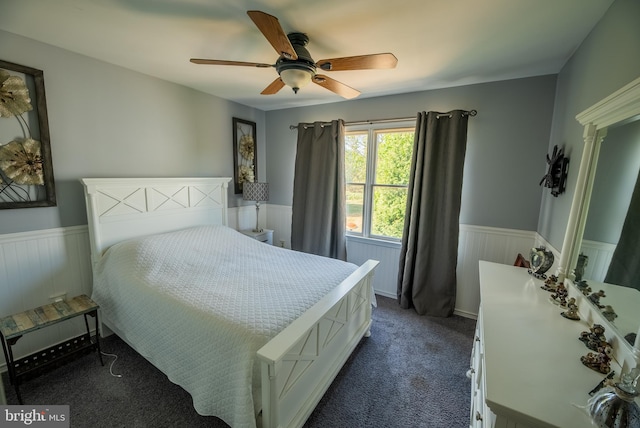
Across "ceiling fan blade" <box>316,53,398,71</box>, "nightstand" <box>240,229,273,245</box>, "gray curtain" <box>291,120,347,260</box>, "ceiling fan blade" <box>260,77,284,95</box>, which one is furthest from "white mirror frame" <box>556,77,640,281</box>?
"nightstand" <box>240,229,273,245</box>

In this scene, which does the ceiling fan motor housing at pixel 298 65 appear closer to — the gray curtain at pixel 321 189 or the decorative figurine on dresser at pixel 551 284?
the gray curtain at pixel 321 189

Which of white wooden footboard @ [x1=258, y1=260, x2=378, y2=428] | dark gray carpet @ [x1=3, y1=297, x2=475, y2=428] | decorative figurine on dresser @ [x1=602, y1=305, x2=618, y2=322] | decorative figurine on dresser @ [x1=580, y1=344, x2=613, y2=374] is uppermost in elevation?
decorative figurine on dresser @ [x1=602, y1=305, x2=618, y2=322]

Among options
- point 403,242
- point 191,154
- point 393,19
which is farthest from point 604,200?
point 191,154

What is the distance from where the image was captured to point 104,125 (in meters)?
2.22

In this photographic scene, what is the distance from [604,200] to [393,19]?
4.73ft

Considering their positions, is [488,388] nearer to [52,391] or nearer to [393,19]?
[393,19]

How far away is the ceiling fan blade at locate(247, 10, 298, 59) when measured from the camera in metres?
1.11

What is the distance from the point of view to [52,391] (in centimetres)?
173

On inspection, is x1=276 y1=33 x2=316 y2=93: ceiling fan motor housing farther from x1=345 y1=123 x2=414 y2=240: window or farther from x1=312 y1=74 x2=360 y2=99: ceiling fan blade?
x1=345 y1=123 x2=414 y2=240: window

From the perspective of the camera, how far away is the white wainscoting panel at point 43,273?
1.86 metres

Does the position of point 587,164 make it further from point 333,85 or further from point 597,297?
point 333,85

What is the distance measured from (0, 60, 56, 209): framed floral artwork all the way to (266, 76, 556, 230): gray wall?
3.09m
